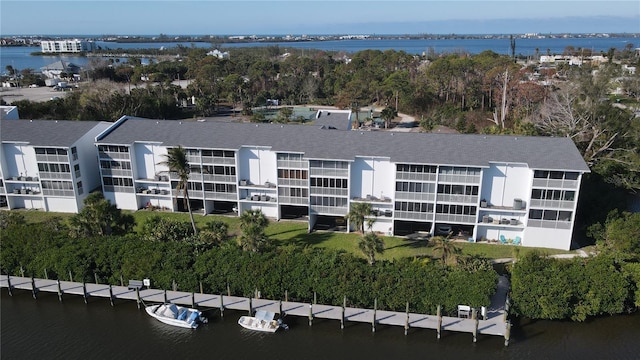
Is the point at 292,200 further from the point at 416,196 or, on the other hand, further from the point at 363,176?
the point at 416,196

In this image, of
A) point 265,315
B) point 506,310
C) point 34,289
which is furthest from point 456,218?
point 34,289

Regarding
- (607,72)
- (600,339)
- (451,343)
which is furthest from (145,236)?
(607,72)

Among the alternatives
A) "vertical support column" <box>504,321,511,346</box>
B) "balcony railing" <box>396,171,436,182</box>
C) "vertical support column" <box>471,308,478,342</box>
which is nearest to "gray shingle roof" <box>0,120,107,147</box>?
"balcony railing" <box>396,171,436,182</box>

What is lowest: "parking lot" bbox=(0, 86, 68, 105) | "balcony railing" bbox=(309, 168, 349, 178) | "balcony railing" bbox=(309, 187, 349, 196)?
"parking lot" bbox=(0, 86, 68, 105)

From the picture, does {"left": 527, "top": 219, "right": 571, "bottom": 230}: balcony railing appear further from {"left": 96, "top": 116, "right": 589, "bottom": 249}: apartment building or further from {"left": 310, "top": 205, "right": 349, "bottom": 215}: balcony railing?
{"left": 310, "top": 205, "right": 349, "bottom": 215}: balcony railing

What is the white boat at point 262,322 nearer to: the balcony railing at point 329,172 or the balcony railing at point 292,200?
the balcony railing at point 292,200

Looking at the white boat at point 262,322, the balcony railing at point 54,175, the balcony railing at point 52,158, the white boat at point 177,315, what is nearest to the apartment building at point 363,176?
the balcony railing at point 52,158
